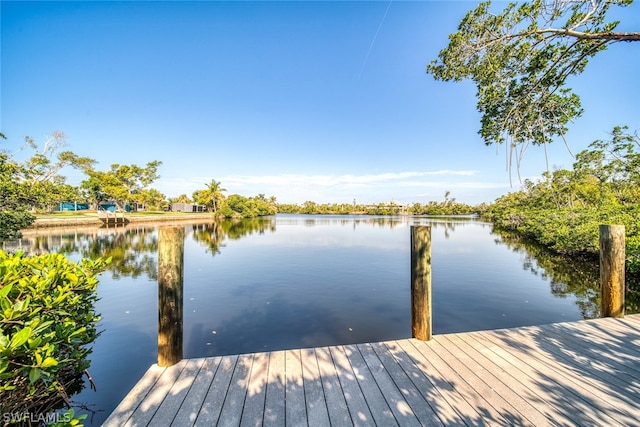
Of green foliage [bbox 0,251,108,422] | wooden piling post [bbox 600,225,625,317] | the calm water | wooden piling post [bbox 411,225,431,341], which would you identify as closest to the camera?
green foliage [bbox 0,251,108,422]

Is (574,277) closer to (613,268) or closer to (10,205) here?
(613,268)

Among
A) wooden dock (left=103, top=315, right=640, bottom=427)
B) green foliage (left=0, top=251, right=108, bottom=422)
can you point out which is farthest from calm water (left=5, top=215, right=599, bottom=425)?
wooden dock (left=103, top=315, right=640, bottom=427)

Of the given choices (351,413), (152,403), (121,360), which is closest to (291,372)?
(351,413)

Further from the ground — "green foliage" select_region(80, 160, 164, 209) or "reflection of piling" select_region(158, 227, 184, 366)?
"green foliage" select_region(80, 160, 164, 209)

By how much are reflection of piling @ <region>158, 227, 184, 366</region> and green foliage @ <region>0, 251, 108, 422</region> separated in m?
0.57

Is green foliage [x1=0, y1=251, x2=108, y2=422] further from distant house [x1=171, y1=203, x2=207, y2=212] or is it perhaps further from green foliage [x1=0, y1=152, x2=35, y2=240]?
distant house [x1=171, y1=203, x2=207, y2=212]

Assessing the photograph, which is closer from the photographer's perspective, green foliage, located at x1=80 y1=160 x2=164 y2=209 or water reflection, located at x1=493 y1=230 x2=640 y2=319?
water reflection, located at x1=493 y1=230 x2=640 y2=319

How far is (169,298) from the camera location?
7.88ft

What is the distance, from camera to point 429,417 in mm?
1758

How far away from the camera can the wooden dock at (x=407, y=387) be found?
176 cm

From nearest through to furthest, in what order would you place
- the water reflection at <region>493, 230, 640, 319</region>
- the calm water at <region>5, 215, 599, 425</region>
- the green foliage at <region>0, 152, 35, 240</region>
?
the calm water at <region>5, 215, 599, 425</region> < the water reflection at <region>493, 230, 640, 319</region> < the green foliage at <region>0, 152, 35, 240</region>

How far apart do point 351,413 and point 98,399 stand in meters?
3.51

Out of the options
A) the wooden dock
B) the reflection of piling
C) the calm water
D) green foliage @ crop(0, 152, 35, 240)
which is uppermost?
green foliage @ crop(0, 152, 35, 240)

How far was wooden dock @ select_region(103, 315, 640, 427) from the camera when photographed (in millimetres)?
1763
